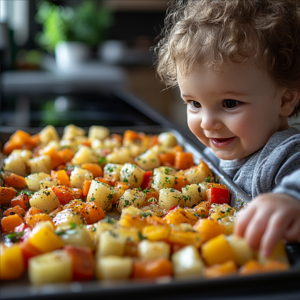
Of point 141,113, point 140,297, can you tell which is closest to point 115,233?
point 140,297

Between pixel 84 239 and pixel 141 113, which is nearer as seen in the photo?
pixel 84 239

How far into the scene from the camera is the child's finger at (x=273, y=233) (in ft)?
2.38

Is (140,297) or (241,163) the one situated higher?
(241,163)

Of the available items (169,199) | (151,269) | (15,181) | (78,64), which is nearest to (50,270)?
(151,269)

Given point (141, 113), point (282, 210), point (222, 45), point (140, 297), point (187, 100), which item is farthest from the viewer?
point (141, 113)

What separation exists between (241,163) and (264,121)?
21cm

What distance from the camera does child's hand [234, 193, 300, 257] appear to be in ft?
2.40

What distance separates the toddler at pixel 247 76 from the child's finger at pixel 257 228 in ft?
1.13

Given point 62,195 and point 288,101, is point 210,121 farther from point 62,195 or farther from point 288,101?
point 62,195

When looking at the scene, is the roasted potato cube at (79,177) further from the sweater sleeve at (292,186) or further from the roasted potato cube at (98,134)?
the sweater sleeve at (292,186)

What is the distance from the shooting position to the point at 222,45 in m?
1.16

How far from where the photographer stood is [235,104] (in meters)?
1.21

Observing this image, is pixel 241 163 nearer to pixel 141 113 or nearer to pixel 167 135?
pixel 167 135

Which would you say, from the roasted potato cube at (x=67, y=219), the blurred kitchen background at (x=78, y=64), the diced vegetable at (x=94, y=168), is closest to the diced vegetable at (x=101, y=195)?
the roasted potato cube at (x=67, y=219)
